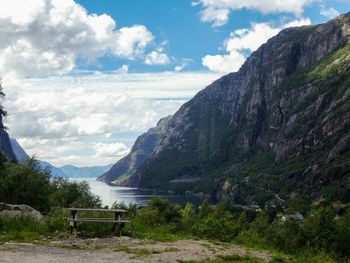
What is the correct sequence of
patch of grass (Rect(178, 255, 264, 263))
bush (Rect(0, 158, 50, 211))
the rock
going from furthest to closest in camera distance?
bush (Rect(0, 158, 50, 211)) < the rock < patch of grass (Rect(178, 255, 264, 263))

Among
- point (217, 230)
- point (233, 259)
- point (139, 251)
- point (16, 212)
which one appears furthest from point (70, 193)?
point (233, 259)

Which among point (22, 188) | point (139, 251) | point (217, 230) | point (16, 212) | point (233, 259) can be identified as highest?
point (22, 188)

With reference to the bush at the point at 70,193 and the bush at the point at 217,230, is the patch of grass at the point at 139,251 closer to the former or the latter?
the bush at the point at 217,230

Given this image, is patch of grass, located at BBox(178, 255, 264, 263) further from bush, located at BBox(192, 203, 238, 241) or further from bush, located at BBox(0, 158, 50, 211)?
bush, located at BBox(0, 158, 50, 211)

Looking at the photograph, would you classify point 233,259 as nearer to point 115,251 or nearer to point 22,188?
point 115,251

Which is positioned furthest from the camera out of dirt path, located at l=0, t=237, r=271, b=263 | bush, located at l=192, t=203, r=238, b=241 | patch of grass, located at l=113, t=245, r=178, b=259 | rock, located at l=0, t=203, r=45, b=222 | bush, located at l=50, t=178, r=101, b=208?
bush, located at l=50, t=178, r=101, b=208

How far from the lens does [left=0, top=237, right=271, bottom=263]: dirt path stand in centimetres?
1888

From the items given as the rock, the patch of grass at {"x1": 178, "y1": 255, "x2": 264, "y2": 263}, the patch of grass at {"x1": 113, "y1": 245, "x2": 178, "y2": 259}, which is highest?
the rock

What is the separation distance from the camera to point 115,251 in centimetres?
2122

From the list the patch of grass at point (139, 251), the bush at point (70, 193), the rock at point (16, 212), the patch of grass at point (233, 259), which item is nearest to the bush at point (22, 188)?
the bush at point (70, 193)

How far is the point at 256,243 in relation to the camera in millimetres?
27969

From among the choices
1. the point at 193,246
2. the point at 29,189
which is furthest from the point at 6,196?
the point at 193,246

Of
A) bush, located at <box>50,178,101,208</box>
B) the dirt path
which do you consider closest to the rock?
the dirt path

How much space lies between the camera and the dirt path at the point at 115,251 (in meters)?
18.9
